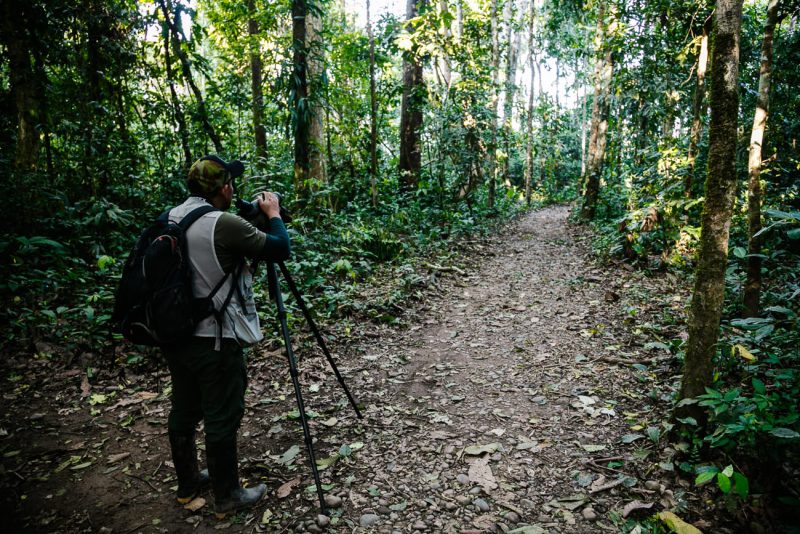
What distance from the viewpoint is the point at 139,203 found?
847 centimetres

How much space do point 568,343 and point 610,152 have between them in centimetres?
1571

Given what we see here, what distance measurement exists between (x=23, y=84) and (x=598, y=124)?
1512 cm

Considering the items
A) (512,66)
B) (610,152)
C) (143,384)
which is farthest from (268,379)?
(512,66)

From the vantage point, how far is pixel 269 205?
324 cm

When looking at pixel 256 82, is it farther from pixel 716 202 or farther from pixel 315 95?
pixel 716 202

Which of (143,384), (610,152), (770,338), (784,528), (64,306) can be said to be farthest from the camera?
(610,152)

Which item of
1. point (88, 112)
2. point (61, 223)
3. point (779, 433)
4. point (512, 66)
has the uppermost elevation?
point (512, 66)

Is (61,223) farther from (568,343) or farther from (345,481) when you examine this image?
(568,343)

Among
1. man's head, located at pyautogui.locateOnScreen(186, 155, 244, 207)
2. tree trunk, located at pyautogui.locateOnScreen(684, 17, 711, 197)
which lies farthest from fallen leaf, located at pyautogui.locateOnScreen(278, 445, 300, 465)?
tree trunk, located at pyautogui.locateOnScreen(684, 17, 711, 197)

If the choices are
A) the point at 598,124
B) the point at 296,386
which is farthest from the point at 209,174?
the point at 598,124

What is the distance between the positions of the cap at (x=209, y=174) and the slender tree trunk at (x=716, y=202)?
350 centimetres

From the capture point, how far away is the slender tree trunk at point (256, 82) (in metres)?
12.0

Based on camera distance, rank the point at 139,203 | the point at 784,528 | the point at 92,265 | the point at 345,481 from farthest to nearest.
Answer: the point at 139,203 → the point at 92,265 → the point at 345,481 → the point at 784,528

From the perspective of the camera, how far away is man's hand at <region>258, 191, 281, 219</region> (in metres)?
3.23
